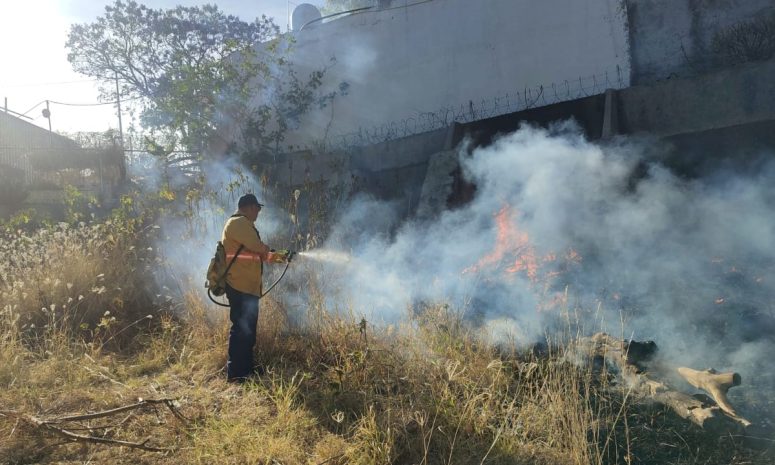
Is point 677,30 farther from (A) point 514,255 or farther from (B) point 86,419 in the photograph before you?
(B) point 86,419

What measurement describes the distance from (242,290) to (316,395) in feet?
3.61

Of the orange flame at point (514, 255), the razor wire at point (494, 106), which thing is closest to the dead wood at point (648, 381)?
the orange flame at point (514, 255)

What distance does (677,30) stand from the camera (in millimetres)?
9008

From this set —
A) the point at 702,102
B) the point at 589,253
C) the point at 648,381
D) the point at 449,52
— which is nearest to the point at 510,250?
the point at 589,253

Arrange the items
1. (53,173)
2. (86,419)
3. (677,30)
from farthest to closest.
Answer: (53,173) → (677,30) → (86,419)

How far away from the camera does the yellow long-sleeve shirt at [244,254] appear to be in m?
4.12

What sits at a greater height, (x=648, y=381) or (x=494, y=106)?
(x=494, y=106)

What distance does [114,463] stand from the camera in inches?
116

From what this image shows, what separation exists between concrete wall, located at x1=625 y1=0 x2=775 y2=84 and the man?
8.14 meters

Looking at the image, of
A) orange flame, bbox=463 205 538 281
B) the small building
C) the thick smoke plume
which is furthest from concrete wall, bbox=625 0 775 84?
the small building

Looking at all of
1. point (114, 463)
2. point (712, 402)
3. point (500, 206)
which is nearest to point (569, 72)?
point (500, 206)

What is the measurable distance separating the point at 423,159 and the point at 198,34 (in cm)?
1998

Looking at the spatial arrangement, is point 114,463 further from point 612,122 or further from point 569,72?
point 569,72

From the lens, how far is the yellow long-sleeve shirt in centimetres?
412
